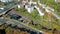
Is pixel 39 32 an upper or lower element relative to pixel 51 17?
lower

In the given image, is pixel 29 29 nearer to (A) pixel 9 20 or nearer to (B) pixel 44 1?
(A) pixel 9 20

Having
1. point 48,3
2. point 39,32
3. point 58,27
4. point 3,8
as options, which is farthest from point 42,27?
point 3,8

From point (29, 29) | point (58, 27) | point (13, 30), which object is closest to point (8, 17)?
point (13, 30)

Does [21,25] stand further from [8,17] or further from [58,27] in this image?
[58,27]

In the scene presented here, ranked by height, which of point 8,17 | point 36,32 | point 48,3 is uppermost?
point 48,3

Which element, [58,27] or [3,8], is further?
[3,8]

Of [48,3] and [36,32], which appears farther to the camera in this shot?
[48,3]

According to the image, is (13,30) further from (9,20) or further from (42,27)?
(42,27)

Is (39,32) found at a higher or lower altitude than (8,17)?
lower
